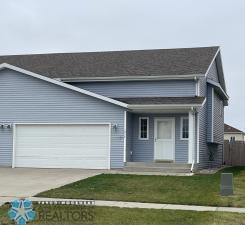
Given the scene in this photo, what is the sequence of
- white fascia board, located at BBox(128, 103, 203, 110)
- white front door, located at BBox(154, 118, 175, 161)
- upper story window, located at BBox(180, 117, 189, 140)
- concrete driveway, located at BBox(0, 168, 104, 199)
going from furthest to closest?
1. white front door, located at BBox(154, 118, 175, 161)
2. upper story window, located at BBox(180, 117, 189, 140)
3. white fascia board, located at BBox(128, 103, 203, 110)
4. concrete driveway, located at BBox(0, 168, 104, 199)

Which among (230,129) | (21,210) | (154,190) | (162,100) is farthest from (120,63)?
(230,129)

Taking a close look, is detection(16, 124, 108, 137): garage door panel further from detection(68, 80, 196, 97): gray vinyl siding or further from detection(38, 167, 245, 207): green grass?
detection(38, 167, 245, 207): green grass

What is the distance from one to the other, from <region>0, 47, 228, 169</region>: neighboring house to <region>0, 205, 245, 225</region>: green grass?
1080cm

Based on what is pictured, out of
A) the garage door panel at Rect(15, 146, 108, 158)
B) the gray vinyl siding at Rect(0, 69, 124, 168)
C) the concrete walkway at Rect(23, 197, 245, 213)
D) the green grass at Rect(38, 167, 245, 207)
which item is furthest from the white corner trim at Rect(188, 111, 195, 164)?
the concrete walkway at Rect(23, 197, 245, 213)

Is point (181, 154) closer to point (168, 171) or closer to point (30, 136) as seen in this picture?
point (168, 171)

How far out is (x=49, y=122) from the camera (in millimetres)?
23859

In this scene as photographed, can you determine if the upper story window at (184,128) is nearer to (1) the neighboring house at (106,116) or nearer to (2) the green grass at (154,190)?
(1) the neighboring house at (106,116)

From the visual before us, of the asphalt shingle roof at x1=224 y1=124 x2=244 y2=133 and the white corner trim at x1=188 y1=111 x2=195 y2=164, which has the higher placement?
the asphalt shingle roof at x1=224 y1=124 x2=244 y2=133

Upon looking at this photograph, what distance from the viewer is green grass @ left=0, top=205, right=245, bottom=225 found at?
10.4 metres

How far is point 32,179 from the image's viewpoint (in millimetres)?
18922

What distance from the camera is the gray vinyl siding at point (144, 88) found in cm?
2459

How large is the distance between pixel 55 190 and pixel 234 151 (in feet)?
72.8

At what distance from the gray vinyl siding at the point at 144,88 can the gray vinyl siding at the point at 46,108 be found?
7.90 feet

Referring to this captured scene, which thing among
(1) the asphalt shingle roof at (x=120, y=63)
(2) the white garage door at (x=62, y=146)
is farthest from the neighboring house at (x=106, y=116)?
(1) the asphalt shingle roof at (x=120, y=63)
